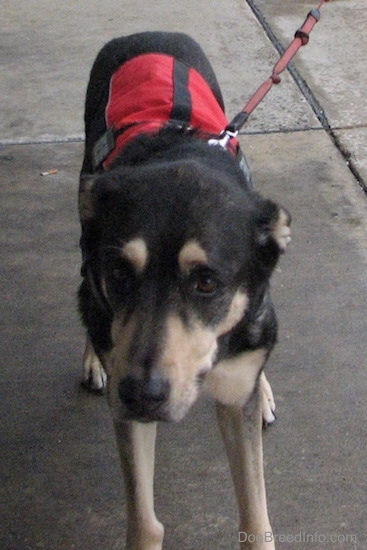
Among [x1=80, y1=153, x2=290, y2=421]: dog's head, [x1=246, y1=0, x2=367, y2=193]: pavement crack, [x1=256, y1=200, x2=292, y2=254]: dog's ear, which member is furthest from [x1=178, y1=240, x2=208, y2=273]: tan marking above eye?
[x1=246, y1=0, x2=367, y2=193]: pavement crack

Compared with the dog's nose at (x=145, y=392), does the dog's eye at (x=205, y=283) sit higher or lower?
higher

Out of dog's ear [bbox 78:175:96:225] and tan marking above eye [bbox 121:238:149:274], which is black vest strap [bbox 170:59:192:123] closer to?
dog's ear [bbox 78:175:96:225]

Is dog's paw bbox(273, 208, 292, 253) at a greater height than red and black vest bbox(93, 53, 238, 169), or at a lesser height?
greater

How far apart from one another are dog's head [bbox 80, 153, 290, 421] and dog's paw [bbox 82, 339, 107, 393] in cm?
109

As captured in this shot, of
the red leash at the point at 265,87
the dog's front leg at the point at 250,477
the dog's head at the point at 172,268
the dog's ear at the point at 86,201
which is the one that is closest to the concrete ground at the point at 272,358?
the dog's front leg at the point at 250,477

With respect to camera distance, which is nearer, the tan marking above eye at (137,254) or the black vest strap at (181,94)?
the tan marking above eye at (137,254)

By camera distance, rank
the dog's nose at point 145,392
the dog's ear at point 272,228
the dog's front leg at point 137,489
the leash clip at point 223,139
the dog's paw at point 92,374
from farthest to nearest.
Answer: the dog's paw at point 92,374 < the leash clip at point 223,139 < the dog's front leg at point 137,489 < the dog's ear at point 272,228 < the dog's nose at point 145,392

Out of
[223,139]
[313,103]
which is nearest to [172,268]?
[223,139]

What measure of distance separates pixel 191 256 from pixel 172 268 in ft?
0.20

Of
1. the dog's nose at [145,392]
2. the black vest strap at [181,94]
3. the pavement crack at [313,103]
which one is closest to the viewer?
the dog's nose at [145,392]

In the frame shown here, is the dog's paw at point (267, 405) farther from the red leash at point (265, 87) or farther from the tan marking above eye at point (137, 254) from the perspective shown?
the tan marking above eye at point (137, 254)

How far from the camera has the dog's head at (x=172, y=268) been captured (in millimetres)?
2463

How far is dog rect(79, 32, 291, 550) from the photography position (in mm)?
2496

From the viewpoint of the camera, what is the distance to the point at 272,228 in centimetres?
277
